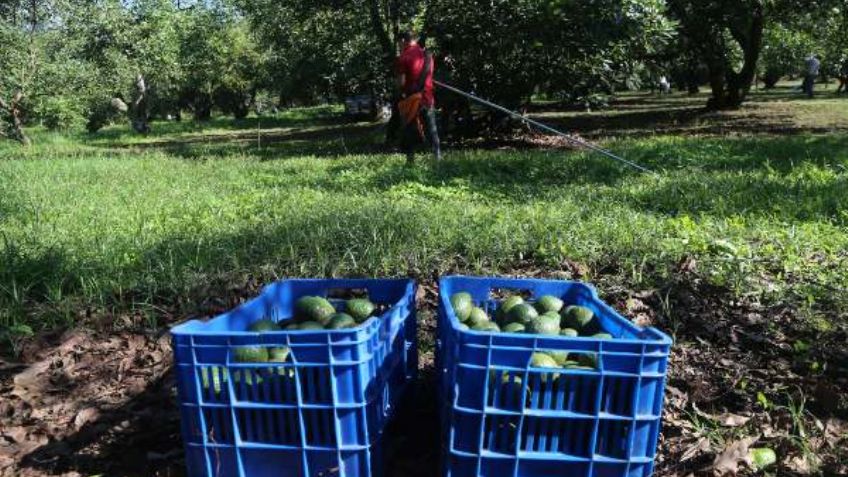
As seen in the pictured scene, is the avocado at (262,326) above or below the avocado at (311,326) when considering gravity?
above

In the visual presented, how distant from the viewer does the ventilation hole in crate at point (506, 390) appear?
230 cm

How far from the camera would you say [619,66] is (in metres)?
12.6

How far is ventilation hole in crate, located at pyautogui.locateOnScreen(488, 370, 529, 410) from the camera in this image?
2.30 metres

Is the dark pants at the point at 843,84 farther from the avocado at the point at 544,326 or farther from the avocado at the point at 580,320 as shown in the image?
the avocado at the point at 544,326

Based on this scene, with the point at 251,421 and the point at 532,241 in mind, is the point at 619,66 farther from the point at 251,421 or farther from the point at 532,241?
the point at 251,421

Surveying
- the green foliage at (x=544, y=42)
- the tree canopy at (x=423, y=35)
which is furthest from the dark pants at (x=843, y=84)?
the green foliage at (x=544, y=42)

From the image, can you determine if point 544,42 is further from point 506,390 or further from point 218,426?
point 218,426

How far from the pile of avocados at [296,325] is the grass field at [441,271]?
2.00 ft

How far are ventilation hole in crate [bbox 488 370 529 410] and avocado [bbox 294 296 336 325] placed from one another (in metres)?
0.85

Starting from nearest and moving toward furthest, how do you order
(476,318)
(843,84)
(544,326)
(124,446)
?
1. (544,326)
2. (476,318)
3. (124,446)
4. (843,84)

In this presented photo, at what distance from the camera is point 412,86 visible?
9805 millimetres

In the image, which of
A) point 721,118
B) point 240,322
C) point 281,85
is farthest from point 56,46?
point 240,322

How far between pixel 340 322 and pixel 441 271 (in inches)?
68.1

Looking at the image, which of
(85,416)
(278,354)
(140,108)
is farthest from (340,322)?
(140,108)
